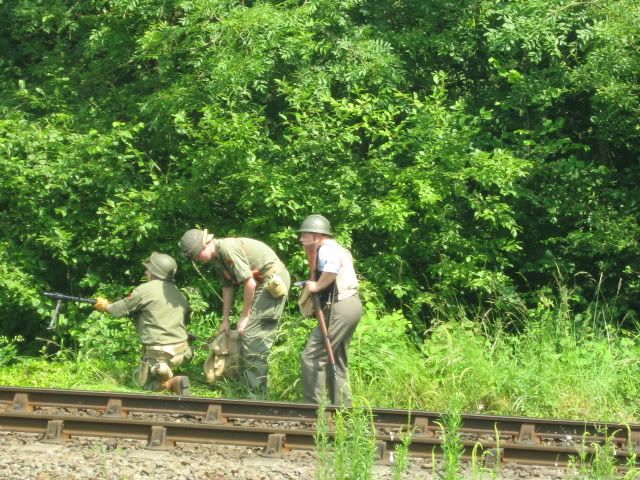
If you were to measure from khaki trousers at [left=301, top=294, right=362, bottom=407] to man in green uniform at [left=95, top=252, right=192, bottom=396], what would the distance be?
1.37m

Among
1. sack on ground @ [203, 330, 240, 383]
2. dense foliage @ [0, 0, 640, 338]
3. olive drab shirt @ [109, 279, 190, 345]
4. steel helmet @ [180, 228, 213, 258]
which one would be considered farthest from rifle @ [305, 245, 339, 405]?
dense foliage @ [0, 0, 640, 338]

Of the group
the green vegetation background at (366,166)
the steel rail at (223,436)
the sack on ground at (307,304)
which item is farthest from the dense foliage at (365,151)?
the steel rail at (223,436)

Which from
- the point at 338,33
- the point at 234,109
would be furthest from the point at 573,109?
the point at 234,109

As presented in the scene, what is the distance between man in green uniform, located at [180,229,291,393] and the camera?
9.22 m

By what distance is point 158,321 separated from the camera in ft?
31.1

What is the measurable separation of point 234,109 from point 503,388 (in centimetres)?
419

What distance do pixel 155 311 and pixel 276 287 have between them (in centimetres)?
111

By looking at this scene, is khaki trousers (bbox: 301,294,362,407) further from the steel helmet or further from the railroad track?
the steel helmet

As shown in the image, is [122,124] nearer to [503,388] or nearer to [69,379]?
[69,379]

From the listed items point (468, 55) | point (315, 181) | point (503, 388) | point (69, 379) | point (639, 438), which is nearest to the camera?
point (639, 438)

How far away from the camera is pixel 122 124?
11742 millimetres

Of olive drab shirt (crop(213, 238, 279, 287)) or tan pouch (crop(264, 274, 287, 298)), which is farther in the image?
tan pouch (crop(264, 274, 287, 298))

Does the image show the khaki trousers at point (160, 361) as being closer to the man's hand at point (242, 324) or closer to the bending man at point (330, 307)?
the man's hand at point (242, 324)

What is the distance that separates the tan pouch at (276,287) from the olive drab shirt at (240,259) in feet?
0.49
